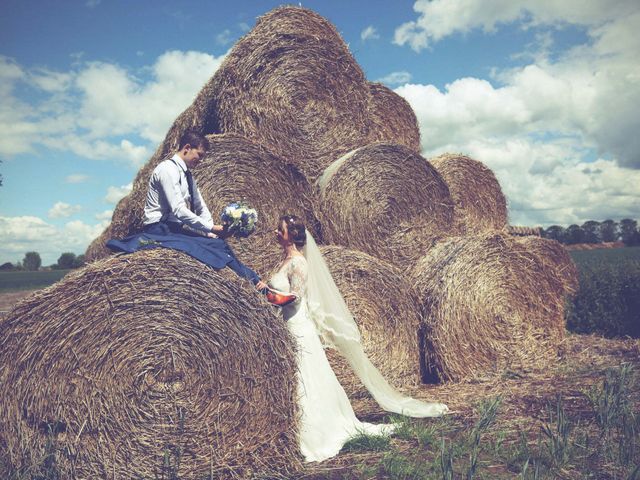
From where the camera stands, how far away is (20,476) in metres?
3.06

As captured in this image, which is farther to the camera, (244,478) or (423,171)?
(423,171)

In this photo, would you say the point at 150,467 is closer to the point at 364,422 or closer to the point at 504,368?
the point at 364,422

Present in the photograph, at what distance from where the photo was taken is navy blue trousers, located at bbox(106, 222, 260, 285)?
3.41 m

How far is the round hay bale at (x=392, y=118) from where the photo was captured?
7.69m

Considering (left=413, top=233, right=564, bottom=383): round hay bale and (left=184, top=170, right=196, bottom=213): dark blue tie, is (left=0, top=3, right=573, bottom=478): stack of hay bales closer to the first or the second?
(left=413, top=233, right=564, bottom=383): round hay bale

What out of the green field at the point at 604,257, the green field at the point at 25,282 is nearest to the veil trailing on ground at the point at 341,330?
the green field at the point at 604,257

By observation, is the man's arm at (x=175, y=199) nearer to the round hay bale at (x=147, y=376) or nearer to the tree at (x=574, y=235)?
the round hay bale at (x=147, y=376)

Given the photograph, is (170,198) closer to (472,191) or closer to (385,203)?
(385,203)

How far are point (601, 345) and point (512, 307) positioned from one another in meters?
2.09

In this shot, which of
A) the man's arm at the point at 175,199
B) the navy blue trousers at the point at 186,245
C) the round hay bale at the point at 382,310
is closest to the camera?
the navy blue trousers at the point at 186,245

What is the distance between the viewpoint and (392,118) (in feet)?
26.1

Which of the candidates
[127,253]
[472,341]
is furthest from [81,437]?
[472,341]

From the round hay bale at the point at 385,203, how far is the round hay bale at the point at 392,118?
3.80ft

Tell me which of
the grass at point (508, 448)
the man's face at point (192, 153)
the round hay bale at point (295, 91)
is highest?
the round hay bale at point (295, 91)
